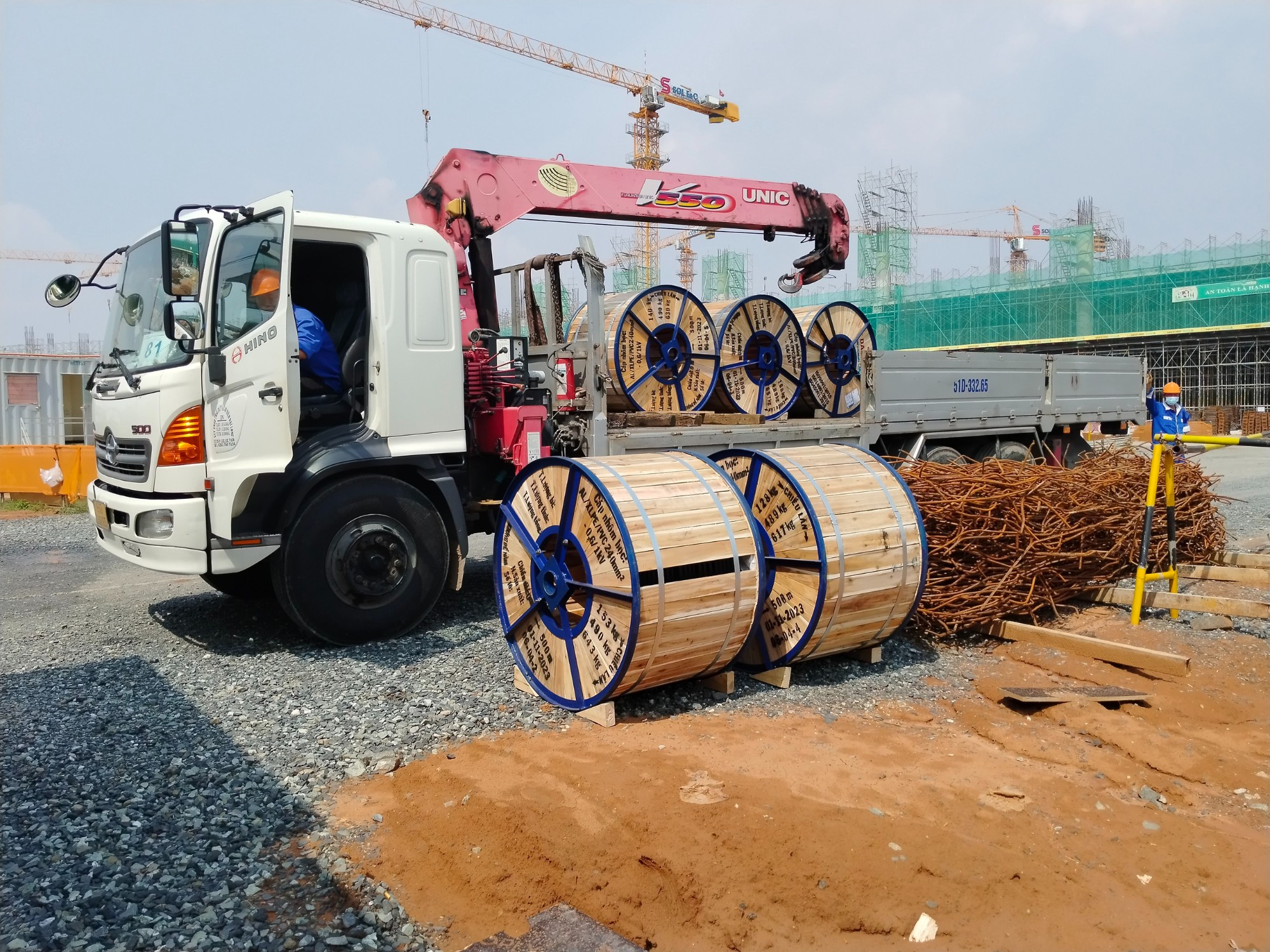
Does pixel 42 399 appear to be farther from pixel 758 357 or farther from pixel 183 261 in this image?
pixel 758 357

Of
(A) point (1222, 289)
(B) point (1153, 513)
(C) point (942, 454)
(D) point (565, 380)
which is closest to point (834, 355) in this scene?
(C) point (942, 454)

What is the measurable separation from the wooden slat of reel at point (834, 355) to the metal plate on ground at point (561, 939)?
715 cm

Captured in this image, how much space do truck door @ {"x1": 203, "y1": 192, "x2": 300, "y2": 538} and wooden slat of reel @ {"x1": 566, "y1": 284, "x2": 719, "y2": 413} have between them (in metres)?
2.56

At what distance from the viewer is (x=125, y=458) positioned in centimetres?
598

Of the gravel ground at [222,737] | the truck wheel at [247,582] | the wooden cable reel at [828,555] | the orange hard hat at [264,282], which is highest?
the orange hard hat at [264,282]

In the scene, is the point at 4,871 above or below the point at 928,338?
below

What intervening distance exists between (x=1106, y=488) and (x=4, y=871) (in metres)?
8.05

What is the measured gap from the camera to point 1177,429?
283 inches

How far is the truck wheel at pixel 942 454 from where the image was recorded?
9.91 metres

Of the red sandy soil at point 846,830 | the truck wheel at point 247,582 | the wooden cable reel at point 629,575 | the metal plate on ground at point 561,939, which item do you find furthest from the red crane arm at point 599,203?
the metal plate on ground at point 561,939

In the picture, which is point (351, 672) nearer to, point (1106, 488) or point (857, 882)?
point (857, 882)

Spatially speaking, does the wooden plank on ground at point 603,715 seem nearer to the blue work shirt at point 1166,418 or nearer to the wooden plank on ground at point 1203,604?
the wooden plank on ground at point 1203,604

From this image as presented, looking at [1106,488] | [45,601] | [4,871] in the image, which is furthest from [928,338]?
[4,871]

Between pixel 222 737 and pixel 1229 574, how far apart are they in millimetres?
8012
